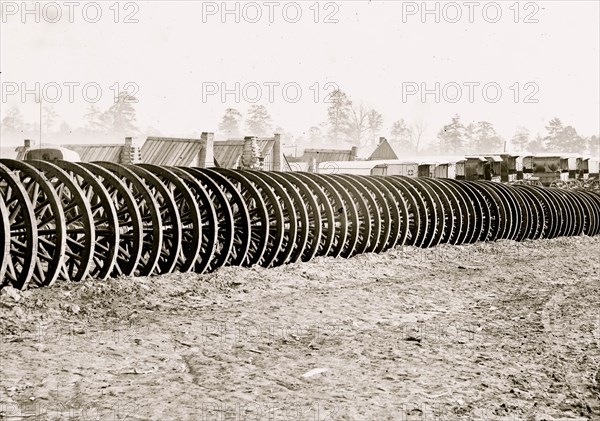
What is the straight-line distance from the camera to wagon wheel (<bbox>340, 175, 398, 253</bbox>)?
37.4ft

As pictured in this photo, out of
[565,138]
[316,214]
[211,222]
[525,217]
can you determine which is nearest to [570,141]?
[565,138]

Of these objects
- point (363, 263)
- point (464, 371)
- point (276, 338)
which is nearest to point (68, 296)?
point (276, 338)

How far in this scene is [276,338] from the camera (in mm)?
5551

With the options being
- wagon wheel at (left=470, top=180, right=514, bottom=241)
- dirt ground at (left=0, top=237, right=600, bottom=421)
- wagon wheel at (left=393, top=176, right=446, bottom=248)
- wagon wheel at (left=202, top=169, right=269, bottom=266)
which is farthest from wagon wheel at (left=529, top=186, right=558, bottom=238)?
wagon wheel at (left=202, top=169, right=269, bottom=266)

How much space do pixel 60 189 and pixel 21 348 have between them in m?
3.87

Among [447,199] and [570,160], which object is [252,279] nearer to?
[447,199]

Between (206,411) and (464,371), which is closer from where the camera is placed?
(206,411)

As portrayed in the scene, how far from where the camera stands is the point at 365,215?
11094 mm

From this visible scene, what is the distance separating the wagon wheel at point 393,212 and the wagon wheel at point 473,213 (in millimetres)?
2088

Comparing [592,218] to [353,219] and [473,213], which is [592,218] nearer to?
[473,213]

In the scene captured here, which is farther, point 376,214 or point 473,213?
point 473,213

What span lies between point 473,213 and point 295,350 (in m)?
9.99

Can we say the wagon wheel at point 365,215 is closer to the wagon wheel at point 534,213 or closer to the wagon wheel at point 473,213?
the wagon wheel at point 473,213

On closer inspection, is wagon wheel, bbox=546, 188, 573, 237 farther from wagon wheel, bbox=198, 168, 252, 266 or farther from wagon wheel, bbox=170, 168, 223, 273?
wagon wheel, bbox=170, 168, 223, 273
